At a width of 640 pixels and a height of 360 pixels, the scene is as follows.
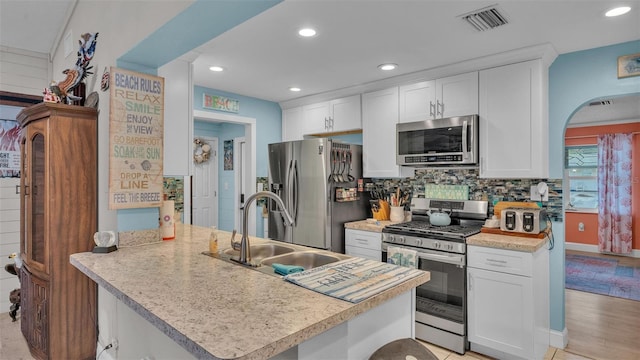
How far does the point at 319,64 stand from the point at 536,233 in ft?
7.52

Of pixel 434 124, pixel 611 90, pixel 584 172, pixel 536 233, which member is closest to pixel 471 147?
pixel 434 124

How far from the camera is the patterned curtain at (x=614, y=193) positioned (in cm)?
592

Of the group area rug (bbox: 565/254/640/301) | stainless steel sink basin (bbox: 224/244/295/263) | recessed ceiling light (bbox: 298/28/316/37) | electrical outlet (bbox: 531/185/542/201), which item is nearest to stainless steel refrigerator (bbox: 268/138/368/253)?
recessed ceiling light (bbox: 298/28/316/37)

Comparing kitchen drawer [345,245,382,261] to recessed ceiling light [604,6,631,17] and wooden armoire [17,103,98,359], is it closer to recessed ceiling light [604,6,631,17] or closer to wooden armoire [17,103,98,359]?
wooden armoire [17,103,98,359]

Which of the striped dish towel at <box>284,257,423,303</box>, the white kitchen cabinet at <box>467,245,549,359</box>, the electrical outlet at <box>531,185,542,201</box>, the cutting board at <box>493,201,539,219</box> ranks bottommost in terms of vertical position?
the white kitchen cabinet at <box>467,245,549,359</box>

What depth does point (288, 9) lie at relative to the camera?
2160mm

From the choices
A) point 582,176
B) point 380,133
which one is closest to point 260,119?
point 380,133

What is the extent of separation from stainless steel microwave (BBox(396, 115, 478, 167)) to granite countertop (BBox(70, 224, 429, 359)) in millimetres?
1895

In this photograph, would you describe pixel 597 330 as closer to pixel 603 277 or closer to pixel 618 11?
pixel 603 277

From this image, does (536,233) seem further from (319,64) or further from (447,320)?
(319,64)

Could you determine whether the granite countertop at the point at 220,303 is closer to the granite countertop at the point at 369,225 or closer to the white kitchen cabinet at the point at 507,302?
the white kitchen cabinet at the point at 507,302

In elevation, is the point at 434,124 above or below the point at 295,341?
above

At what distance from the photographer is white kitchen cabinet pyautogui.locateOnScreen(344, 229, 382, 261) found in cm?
339

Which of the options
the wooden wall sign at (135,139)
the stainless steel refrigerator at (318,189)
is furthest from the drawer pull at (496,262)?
the wooden wall sign at (135,139)
